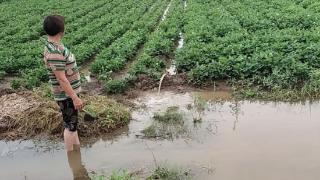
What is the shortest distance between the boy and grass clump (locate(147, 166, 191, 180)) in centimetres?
126

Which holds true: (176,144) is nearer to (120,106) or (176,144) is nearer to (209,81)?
(120,106)

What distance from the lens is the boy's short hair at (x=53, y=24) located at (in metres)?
6.14

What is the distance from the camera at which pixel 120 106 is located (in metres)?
8.81

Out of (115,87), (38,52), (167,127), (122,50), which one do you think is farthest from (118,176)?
(38,52)

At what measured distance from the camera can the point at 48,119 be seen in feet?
26.9

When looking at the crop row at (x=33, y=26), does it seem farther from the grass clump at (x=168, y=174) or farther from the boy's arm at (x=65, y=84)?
the grass clump at (x=168, y=174)

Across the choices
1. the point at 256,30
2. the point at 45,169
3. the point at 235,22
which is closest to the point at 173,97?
the point at 45,169

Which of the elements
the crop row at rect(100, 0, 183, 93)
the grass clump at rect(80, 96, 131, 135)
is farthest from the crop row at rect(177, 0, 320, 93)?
the grass clump at rect(80, 96, 131, 135)

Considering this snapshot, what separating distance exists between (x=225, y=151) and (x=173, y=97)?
110 inches

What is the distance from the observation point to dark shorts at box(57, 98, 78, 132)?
262 inches

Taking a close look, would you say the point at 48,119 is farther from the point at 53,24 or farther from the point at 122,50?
the point at 122,50

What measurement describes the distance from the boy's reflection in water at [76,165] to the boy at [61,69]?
23.8 inches

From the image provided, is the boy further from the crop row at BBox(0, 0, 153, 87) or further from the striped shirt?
the crop row at BBox(0, 0, 153, 87)

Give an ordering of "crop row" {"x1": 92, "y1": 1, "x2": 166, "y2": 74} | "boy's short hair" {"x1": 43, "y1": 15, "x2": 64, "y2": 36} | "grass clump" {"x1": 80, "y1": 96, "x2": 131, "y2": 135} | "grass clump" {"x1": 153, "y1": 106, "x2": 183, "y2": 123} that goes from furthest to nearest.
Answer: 1. "crop row" {"x1": 92, "y1": 1, "x2": 166, "y2": 74}
2. "grass clump" {"x1": 153, "y1": 106, "x2": 183, "y2": 123}
3. "grass clump" {"x1": 80, "y1": 96, "x2": 131, "y2": 135}
4. "boy's short hair" {"x1": 43, "y1": 15, "x2": 64, "y2": 36}
